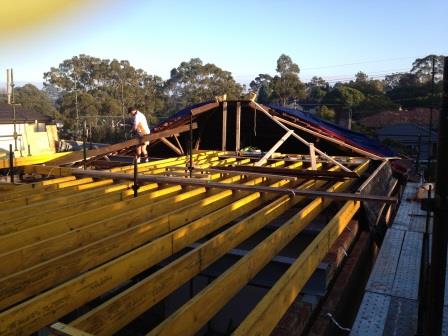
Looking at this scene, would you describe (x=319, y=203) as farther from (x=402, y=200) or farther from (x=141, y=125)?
(x=141, y=125)

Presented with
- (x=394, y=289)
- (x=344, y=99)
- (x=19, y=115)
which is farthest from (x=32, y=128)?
(x=394, y=289)

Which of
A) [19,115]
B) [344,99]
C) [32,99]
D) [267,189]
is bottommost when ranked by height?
[267,189]

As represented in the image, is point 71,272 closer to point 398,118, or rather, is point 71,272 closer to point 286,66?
point 398,118

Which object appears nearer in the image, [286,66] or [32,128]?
[32,128]

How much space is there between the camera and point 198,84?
56.8m

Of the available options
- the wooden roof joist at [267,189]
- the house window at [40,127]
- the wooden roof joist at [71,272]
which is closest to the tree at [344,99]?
the house window at [40,127]

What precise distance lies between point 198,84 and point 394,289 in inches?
2149

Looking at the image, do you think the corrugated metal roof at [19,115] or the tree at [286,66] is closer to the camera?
the corrugated metal roof at [19,115]

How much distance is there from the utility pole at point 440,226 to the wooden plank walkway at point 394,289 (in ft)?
3.03

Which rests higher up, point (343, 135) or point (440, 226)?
point (343, 135)

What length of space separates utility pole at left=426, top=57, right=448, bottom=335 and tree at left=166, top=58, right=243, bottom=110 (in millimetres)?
49026

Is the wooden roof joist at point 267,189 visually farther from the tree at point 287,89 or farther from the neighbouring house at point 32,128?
the tree at point 287,89

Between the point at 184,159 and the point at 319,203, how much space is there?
439cm

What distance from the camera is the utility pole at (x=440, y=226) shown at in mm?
2105
